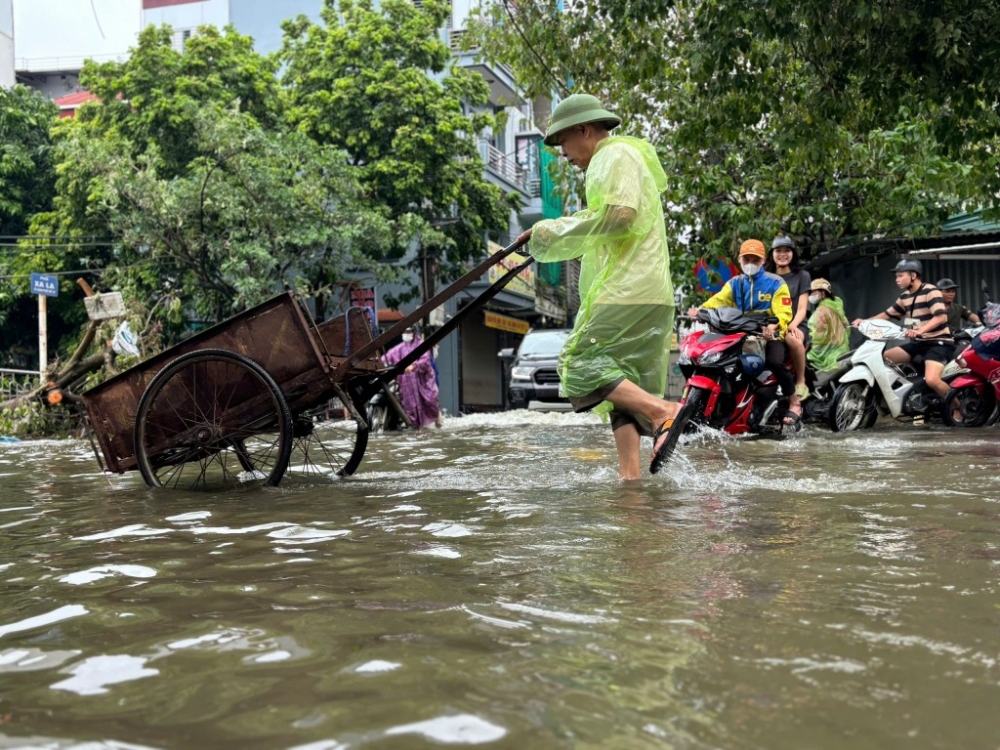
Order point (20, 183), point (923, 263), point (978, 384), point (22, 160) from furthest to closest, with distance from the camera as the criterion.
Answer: point (20, 183) < point (22, 160) < point (923, 263) < point (978, 384)

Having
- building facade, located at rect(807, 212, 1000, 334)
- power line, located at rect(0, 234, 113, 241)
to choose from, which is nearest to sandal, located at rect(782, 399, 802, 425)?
building facade, located at rect(807, 212, 1000, 334)

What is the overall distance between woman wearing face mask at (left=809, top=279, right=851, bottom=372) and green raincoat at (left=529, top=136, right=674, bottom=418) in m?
6.63

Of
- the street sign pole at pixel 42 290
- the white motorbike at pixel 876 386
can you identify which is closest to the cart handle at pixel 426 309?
the white motorbike at pixel 876 386

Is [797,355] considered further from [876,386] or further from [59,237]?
[59,237]

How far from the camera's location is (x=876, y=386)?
394 inches

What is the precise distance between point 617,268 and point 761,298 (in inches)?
136

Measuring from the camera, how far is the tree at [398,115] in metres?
22.8

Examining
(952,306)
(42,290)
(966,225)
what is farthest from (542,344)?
(42,290)

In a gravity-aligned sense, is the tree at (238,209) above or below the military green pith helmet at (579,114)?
above

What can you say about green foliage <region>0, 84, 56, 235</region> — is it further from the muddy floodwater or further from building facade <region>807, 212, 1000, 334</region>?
the muddy floodwater

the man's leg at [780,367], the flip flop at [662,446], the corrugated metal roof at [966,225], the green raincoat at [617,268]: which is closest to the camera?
the green raincoat at [617,268]

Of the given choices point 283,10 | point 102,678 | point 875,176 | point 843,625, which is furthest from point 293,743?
point 283,10

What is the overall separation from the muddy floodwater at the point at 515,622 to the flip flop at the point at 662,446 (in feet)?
1.86

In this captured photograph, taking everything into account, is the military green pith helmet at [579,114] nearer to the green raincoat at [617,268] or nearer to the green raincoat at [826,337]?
the green raincoat at [617,268]
